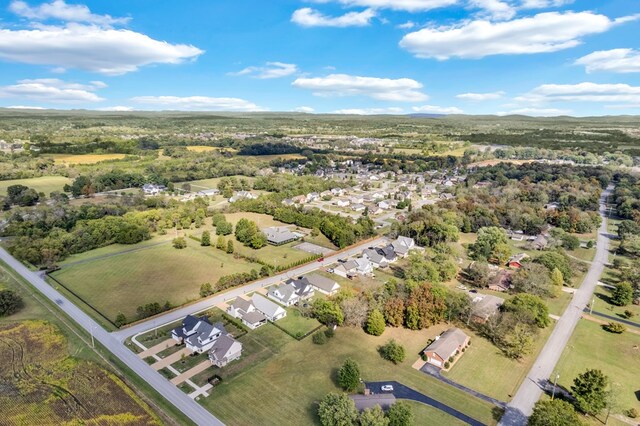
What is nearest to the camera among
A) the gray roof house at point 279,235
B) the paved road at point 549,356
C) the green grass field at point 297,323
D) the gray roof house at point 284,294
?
the paved road at point 549,356

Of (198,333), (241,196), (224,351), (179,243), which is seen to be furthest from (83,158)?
(224,351)

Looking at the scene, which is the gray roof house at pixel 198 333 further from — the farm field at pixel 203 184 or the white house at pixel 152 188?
the farm field at pixel 203 184

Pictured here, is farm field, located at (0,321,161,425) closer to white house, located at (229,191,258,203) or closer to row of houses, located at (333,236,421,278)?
row of houses, located at (333,236,421,278)

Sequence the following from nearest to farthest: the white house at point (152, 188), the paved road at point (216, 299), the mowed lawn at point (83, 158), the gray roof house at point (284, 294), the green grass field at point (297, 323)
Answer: the paved road at point (216, 299) → the green grass field at point (297, 323) → the gray roof house at point (284, 294) → the white house at point (152, 188) → the mowed lawn at point (83, 158)

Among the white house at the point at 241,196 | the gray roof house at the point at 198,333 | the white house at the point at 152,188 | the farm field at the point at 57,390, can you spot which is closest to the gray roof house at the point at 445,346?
the gray roof house at the point at 198,333

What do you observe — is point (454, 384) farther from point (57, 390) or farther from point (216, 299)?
point (57, 390)

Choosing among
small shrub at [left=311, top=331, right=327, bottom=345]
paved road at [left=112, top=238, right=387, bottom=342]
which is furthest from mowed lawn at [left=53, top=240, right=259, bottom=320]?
small shrub at [left=311, top=331, right=327, bottom=345]
